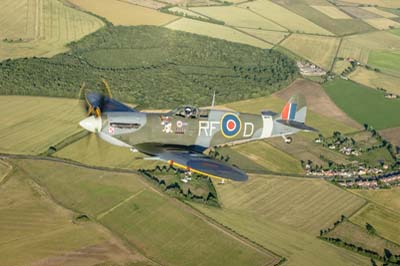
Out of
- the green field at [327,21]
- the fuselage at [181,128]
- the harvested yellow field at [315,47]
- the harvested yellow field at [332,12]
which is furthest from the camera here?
the harvested yellow field at [332,12]

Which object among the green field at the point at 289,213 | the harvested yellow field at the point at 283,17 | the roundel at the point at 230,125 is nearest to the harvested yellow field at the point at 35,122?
the green field at the point at 289,213

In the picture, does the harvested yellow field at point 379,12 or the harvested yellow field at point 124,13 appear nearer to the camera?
the harvested yellow field at point 124,13

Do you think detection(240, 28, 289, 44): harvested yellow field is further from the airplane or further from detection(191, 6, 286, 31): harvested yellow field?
the airplane

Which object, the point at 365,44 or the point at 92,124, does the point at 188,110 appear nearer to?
the point at 92,124

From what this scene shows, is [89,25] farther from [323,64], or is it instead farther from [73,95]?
[323,64]

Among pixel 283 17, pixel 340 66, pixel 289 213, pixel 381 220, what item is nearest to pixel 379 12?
pixel 283 17

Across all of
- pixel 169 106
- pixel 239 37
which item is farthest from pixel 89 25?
pixel 169 106

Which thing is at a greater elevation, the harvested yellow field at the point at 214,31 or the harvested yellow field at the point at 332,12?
the harvested yellow field at the point at 332,12

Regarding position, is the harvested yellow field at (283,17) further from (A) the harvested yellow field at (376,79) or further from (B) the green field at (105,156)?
(B) the green field at (105,156)
